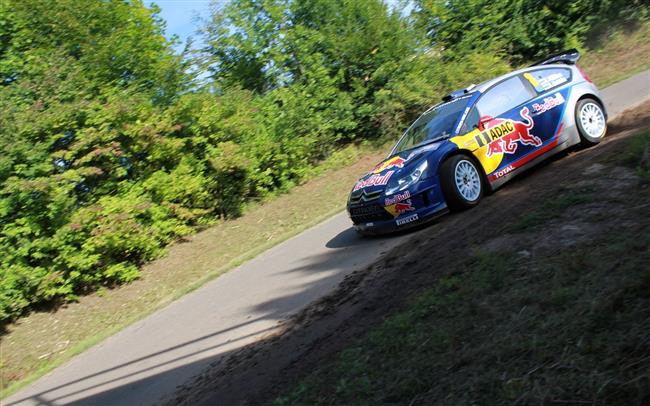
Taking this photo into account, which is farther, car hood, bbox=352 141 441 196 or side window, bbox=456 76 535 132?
side window, bbox=456 76 535 132

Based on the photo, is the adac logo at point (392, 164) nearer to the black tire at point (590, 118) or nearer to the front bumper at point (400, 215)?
A: the front bumper at point (400, 215)

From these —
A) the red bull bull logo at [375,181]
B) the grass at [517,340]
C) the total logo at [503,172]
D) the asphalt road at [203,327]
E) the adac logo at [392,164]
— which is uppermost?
the adac logo at [392,164]

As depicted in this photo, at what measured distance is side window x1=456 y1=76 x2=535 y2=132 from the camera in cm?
955

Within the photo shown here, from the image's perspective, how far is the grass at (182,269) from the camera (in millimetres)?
10352

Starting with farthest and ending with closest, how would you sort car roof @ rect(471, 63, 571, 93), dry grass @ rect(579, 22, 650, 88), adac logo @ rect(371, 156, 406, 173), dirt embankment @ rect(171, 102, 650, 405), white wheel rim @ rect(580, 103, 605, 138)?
dry grass @ rect(579, 22, 650, 88) → white wheel rim @ rect(580, 103, 605, 138) → car roof @ rect(471, 63, 571, 93) → adac logo @ rect(371, 156, 406, 173) → dirt embankment @ rect(171, 102, 650, 405)

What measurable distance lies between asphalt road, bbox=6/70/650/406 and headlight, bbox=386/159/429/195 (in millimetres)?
751

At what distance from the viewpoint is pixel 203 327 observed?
848 centimetres

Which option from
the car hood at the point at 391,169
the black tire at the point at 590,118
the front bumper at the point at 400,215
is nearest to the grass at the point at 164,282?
the front bumper at the point at 400,215

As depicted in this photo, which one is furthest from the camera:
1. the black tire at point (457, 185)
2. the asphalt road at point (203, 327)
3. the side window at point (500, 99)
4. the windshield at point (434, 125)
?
the windshield at point (434, 125)

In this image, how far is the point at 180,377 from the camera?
6879 millimetres

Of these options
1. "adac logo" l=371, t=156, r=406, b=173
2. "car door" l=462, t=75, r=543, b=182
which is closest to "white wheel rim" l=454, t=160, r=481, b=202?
"car door" l=462, t=75, r=543, b=182

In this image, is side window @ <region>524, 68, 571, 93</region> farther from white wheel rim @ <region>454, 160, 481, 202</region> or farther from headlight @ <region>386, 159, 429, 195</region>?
headlight @ <region>386, 159, 429, 195</region>

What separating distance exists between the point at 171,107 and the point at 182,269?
4.96m

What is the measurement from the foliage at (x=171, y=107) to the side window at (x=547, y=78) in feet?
26.4
